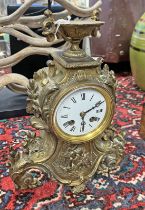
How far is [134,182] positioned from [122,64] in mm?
1596

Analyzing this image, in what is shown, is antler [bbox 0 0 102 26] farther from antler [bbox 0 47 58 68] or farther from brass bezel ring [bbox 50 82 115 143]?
brass bezel ring [bbox 50 82 115 143]

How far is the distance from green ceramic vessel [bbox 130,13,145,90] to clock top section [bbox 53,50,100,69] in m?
1.01

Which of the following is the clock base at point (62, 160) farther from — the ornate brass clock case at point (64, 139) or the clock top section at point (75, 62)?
the clock top section at point (75, 62)

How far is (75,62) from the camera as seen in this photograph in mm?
858

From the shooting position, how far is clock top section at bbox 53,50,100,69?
2.77ft

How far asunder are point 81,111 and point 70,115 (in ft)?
0.13

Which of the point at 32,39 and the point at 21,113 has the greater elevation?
the point at 32,39

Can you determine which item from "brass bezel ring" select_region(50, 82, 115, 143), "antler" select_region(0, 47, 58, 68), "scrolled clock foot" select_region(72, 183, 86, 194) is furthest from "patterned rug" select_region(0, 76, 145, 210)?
"antler" select_region(0, 47, 58, 68)

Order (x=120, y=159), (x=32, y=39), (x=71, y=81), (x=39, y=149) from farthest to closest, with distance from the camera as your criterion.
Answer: (x=32, y=39) → (x=120, y=159) → (x=39, y=149) → (x=71, y=81)

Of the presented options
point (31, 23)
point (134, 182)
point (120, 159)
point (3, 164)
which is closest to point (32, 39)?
point (31, 23)

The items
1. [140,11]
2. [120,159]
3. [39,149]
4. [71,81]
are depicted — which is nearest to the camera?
[71,81]

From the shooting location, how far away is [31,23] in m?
1.59

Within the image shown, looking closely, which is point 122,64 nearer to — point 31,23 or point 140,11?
point 140,11

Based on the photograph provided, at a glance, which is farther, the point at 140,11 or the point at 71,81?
the point at 140,11
